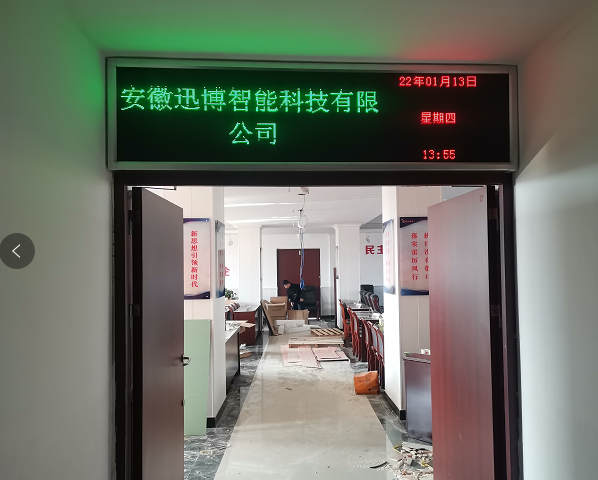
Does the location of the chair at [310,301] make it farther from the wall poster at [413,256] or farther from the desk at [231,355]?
the wall poster at [413,256]

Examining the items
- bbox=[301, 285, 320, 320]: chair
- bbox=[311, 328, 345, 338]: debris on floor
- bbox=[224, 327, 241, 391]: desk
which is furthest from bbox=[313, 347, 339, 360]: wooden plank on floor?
bbox=[301, 285, 320, 320]: chair

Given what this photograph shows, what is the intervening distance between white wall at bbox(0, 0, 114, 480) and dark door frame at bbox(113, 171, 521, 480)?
0.05 metres

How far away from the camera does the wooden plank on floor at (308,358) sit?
6832 mm

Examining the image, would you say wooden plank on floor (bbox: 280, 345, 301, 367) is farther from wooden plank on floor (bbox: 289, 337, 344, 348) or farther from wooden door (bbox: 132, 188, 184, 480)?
wooden door (bbox: 132, 188, 184, 480)

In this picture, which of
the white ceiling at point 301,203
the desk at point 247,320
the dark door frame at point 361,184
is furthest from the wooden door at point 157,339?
the desk at point 247,320

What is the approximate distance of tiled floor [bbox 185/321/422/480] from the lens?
3.38 m

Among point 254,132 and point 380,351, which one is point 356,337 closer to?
point 380,351

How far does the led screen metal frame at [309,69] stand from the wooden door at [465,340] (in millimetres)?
277

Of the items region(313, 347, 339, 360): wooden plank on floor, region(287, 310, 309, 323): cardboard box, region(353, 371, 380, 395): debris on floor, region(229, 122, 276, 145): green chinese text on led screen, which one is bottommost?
region(313, 347, 339, 360): wooden plank on floor

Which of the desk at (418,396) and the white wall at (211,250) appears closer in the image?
the desk at (418,396)

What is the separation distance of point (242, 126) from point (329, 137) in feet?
1.14

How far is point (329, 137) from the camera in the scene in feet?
5.91

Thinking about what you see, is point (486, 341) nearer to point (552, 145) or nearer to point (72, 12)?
point (552, 145)

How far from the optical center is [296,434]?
4.10m
